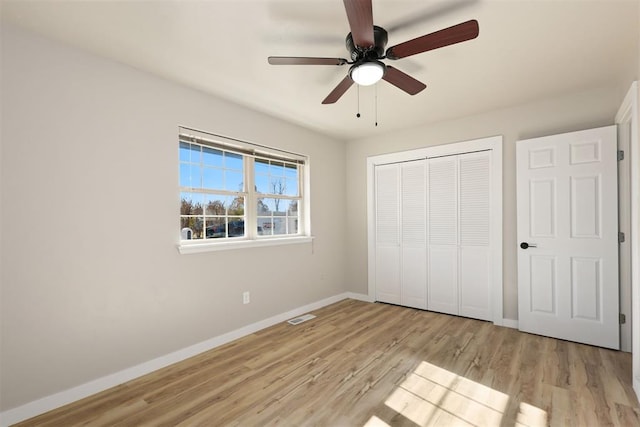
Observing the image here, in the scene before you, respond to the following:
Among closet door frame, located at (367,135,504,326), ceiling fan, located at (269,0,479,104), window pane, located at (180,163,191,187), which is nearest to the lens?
ceiling fan, located at (269,0,479,104)

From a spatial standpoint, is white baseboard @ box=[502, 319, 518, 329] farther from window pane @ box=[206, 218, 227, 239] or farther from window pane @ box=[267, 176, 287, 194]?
window pane @ box=[206, 218, 227, 239]

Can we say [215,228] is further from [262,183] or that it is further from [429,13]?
[429,13]

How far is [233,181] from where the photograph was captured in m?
3.44

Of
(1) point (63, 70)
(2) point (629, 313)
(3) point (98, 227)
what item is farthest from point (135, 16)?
(2) point (629, 313)

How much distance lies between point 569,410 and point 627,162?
7.73ft

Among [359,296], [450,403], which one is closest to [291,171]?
[359,296]

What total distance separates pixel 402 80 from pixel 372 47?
1.43 ft

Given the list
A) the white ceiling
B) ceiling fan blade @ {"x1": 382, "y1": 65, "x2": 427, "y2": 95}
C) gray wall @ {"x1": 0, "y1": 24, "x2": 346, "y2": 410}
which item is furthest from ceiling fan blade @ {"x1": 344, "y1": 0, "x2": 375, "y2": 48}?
gray wall @ {"x1": 0, "y1": 24, "x2": 346, "y2": 410}

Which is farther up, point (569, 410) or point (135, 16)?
point (135, 16)

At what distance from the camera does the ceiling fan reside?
158 centimetres

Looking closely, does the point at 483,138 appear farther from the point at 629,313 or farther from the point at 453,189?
the point at 629,313

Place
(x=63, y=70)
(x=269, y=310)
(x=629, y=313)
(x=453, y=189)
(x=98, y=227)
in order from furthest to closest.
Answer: (x=453, y=189) → (x=269, y=310) → (x=629, y=313) → (x=98, y=227) → (x=63, y=70)

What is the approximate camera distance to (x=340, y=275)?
488cm

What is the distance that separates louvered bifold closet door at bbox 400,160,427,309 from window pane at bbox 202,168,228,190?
101 inches
